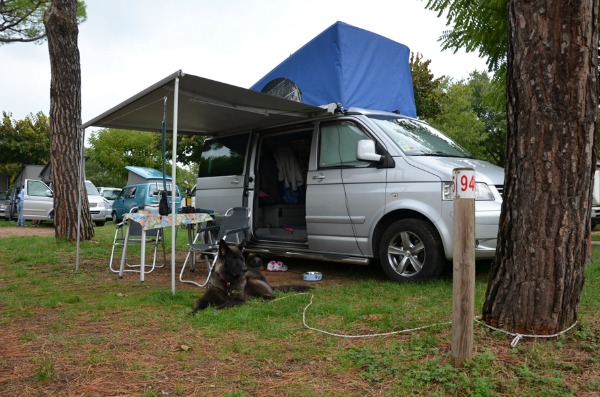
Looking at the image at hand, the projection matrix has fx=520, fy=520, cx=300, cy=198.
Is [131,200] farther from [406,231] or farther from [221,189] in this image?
[406,231]

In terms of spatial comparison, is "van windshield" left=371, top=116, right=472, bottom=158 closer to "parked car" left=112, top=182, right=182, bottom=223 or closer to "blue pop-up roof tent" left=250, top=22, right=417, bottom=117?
"blue pop-up roof tent" left=250, top=22, right=417, bottom=117

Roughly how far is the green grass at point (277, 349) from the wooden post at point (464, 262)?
0.46ft

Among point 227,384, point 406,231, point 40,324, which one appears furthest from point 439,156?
point 40,324

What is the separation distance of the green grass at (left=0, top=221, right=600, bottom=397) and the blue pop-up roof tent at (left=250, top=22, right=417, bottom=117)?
280cm

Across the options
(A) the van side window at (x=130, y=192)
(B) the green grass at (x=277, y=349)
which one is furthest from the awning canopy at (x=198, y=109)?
(A) the van side window at (x=130, y=192)

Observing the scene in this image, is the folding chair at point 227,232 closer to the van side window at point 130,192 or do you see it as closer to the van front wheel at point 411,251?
the van front wheel at point 411,251

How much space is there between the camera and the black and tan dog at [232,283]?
4.84 metres

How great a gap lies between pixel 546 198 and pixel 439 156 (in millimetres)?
2873

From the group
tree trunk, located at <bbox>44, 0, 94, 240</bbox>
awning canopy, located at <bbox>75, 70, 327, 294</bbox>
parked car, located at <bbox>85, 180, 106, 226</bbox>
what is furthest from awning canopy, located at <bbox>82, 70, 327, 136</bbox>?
parked car, located at <bbox>85, 180, 106, 226</bbox>

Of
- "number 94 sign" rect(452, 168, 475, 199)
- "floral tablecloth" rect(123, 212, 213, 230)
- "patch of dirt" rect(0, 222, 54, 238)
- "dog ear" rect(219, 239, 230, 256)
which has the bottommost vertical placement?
"patch of dirt" rect(0, 222, 54, 238)

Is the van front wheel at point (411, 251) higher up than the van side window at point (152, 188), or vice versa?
the van side window at point (152, 188)

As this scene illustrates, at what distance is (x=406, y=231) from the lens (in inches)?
223

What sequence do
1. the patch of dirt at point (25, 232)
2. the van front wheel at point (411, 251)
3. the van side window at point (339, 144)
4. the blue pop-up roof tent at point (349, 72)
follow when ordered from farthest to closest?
the patch of dirt at point (25, 232)
the blue pop-up roof tent at point (349, 72)
the van side window at point (339, 144)
the van front wheel at point (411, 251)

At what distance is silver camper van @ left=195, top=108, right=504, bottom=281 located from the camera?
5.46m
